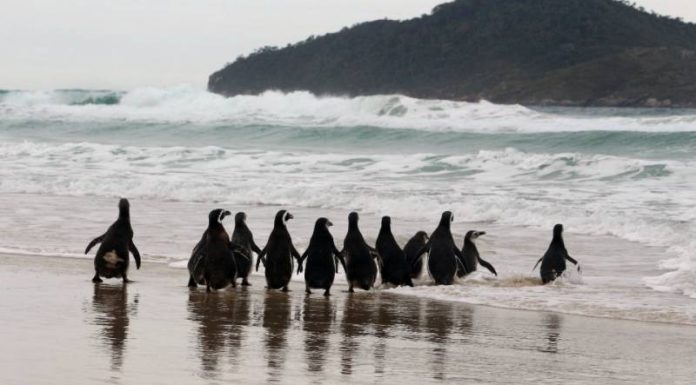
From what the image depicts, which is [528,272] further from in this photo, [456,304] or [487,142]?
[487,142]

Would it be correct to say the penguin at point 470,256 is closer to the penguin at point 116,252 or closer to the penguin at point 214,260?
the penguin at point 214,260

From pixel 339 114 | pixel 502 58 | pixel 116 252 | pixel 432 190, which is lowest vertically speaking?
pixel 116 252

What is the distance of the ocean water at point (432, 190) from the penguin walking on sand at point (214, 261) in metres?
1.47

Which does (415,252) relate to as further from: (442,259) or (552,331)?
(552,331)

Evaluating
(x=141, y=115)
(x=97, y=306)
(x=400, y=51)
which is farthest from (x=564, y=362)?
(x=400, y=51)

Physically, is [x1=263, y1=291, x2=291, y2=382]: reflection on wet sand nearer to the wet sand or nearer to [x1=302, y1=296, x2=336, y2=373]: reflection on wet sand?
the wet sand

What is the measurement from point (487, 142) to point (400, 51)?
71.4 m

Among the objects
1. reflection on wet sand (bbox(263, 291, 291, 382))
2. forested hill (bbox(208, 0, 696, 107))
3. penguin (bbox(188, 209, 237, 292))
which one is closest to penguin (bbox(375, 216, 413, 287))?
reflection on wet sand (bbox(263, 291, 291, 382))

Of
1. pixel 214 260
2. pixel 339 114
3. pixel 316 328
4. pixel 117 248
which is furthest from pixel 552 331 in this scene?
pixel 339 114

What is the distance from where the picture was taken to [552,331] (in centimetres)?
812

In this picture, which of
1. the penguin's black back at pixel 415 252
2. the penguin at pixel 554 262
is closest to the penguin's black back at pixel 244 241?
the penguin's black back at pixel 415 252

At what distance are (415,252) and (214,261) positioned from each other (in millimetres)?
2449

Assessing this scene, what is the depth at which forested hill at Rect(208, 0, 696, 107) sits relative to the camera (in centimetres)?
8550

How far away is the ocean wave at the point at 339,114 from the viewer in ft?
143
